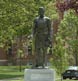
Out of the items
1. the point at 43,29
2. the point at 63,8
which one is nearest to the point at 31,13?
the point at 63,8

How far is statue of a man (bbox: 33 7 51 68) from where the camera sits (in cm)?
1717

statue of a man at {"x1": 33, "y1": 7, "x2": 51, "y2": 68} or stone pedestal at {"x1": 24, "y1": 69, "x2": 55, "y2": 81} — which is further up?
statue of a man at {"x1": 33, "y1": 7, "x2": 51, "y2": 68}

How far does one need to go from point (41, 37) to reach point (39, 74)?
64.3 inches

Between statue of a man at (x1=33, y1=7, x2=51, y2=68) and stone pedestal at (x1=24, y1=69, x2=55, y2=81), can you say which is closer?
stone pedestal at (x1=24, y1=69, x2=55, y2=81)

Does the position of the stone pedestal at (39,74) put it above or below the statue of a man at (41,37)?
below

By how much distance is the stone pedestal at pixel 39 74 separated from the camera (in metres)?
16.6

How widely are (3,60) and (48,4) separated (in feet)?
119

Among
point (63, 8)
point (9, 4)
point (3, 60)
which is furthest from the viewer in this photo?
point (3, 60)

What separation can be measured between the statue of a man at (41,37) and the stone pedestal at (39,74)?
0.51 m

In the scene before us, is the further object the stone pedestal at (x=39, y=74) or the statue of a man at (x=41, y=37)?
the statue of a man at (x=41, y=37)

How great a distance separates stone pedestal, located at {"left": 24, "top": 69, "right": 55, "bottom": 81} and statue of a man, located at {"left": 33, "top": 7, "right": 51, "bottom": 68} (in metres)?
0.51

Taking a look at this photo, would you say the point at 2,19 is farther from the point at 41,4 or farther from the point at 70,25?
the point at 70,25

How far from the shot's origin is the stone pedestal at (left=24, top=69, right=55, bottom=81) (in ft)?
54.6

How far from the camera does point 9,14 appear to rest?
1157 inches
